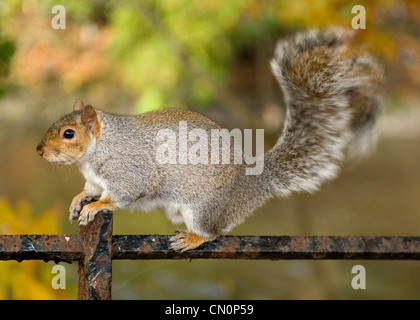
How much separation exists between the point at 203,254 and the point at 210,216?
1.18 feet

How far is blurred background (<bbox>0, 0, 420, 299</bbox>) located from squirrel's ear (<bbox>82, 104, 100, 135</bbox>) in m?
0.12

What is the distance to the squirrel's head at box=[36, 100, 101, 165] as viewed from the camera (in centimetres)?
134

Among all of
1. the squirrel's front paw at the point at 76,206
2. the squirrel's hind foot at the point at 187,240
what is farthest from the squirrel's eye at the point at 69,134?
the squirrel's hind foot at the point at 187,240

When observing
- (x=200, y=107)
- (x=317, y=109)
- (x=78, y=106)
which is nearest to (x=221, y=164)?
(x=317, y=109)

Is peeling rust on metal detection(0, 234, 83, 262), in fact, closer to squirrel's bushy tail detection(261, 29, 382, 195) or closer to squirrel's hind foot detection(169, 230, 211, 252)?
squirrel's hind foot detection(169, 230, 211, 252)

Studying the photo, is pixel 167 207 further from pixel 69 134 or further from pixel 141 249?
pixel 141 249

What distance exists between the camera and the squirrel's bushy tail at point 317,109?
1395mm

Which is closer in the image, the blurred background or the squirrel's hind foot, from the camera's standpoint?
the squirrel's hind foot

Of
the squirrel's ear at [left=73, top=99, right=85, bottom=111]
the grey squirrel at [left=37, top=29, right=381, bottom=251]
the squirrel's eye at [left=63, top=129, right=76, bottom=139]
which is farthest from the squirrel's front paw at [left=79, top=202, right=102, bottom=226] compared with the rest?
the squirrel's ear at [left=73, top=99, right=85, bottom=111]

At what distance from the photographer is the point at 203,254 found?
1004mm

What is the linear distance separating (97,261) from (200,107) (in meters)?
7.61

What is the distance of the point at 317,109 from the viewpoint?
145 cm
